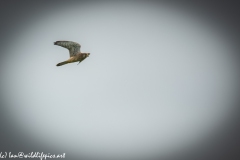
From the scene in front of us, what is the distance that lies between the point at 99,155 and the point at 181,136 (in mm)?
3300

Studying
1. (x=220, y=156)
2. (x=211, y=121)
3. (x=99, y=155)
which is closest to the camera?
(x=220, y=156)

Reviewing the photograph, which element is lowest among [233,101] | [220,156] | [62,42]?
[220,156]

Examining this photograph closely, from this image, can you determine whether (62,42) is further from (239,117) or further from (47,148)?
(239,117)

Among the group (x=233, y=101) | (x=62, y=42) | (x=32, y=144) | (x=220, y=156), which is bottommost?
(x=220, y=156)

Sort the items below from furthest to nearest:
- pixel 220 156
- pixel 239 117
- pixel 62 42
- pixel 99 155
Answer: pixel 239 117 → pixel 99 155 → pixel 220 156 → pixel 62 42

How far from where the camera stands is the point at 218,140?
28.2 ft

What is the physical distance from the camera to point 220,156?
7.74 meters

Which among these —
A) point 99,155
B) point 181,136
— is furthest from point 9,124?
point 181,136

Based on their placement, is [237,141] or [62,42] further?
[237,141]

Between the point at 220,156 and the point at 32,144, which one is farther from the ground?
the point at 32,144

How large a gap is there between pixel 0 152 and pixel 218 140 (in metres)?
6.94

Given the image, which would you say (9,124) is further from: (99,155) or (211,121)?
(211,121)

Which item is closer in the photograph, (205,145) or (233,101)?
(205,145)

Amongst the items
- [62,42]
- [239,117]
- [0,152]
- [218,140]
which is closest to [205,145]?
[218,140]
